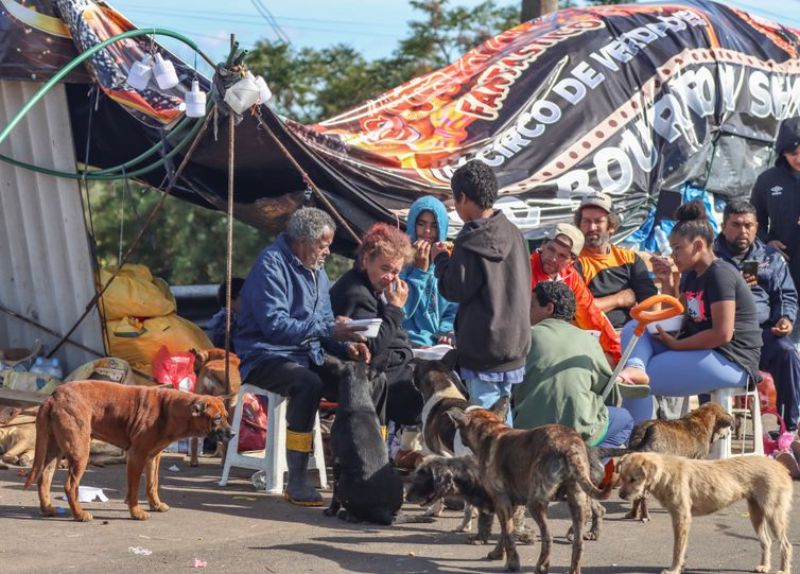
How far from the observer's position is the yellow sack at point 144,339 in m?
9.50

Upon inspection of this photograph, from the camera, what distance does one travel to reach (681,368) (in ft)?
25.4

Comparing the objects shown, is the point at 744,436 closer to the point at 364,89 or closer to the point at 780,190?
the point at 780,190

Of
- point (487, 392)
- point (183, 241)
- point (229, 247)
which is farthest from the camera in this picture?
point (183, 241)

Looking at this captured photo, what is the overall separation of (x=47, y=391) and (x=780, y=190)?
5.67 meters

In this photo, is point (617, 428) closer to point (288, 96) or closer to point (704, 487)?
point (704, 487)

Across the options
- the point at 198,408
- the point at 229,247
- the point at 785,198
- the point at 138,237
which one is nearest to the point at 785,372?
the point at 785,198

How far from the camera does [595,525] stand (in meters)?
6.62

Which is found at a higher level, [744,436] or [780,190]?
[780,190]

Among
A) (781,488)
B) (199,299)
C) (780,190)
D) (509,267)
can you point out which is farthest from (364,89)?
(781,488)

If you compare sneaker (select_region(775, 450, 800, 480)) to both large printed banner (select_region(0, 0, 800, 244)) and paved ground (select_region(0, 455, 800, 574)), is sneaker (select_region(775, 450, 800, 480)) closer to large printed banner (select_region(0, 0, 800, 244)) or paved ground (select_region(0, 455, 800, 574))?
paved ground (select_region(0, 455, 800, 574))

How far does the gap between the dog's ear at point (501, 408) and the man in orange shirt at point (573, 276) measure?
4.85 feet

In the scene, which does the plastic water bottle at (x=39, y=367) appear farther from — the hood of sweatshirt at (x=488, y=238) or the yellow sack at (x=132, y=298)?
the hood of sweatshirt at (x=488, y=238)

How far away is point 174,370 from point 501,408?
3395 mm

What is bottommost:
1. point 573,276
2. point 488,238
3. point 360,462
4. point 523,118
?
point 360,462
